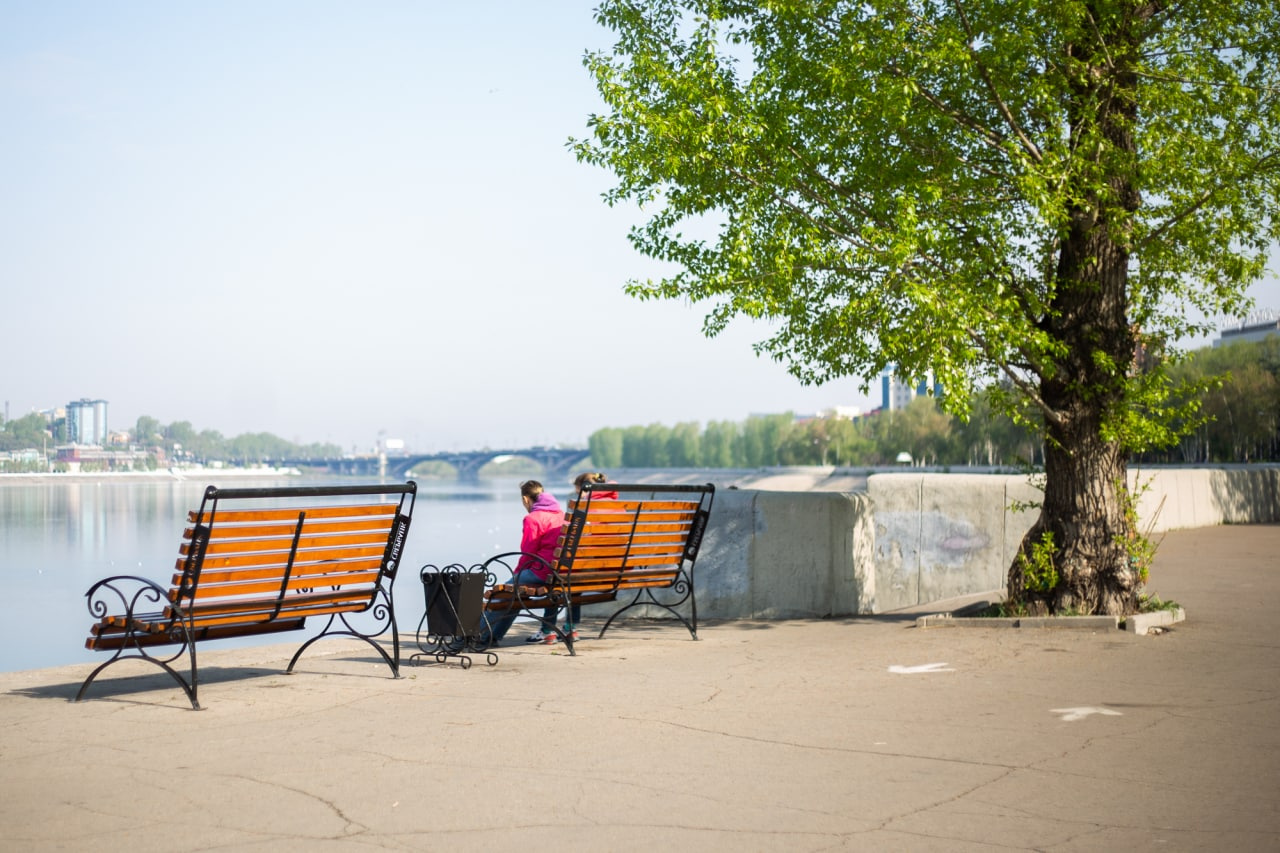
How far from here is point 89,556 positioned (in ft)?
139

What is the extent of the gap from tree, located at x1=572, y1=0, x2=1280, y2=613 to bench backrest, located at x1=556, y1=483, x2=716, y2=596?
Answer: 1786mm

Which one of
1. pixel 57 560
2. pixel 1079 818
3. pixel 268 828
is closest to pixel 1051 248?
pixel 1079 818

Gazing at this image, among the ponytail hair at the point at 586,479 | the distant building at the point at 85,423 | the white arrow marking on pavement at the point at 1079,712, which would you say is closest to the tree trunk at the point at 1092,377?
the ponytail hair at the point at 586,479

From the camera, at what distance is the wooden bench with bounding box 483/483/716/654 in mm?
9891

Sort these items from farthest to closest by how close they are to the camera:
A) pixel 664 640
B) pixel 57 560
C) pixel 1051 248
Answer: pixel 57 560 < pixel 1051 248 < pixel 664 640

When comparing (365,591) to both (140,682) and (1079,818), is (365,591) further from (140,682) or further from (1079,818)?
(1079,818)

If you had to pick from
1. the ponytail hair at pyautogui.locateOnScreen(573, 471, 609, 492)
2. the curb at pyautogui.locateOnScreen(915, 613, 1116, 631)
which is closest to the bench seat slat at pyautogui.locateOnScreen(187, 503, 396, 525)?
the ponytail hair at pyautogui.locateOnScreen(573, 471, 609, 492)

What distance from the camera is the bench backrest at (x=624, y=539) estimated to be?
9898 millimetres

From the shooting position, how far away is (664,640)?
10664 mm

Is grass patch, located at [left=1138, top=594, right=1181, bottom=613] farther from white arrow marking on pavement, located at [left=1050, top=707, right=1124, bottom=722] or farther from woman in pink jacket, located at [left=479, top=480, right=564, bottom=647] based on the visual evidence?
woman in pink jacket, located at [left=479, top=480, right=564, bottom=647]

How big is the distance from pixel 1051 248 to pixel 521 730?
23.4 feet

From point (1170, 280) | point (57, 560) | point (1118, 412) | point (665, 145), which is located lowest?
point (57, 560)

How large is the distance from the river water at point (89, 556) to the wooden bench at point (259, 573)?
8.73 feet

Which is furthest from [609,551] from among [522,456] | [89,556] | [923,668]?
[522,456]
